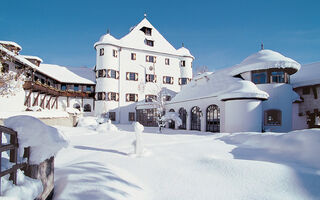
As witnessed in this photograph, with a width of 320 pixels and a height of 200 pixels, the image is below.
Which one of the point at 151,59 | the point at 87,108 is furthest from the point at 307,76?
the point at 87,108

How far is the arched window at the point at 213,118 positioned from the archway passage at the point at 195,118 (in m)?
1.28

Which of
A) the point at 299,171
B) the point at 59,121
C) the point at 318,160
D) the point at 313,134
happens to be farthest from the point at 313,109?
the point at 59,121

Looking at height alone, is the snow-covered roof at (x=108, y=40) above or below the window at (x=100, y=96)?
above

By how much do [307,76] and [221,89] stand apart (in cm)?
1052

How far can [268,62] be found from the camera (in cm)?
1634

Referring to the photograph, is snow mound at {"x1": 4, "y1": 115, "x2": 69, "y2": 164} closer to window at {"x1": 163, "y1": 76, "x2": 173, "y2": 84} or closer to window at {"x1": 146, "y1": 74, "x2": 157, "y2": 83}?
window at {"x1": 146, "y1": 74, "x2": 157, "y2": 83}

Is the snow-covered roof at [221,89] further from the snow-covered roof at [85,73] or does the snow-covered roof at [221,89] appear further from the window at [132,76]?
the snow-covered roof at [85,73]

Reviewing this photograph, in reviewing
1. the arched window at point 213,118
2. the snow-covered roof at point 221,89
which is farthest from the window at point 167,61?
the arched window at point 213,118

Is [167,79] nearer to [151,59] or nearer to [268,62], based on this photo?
[151,59]

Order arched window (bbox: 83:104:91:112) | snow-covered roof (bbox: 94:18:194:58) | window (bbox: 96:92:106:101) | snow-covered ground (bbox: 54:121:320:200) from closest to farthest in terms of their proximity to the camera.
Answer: snow-covered ground (bbox: 54:121:320:200)
window (bbox: 96:92:106:101)
snow-covered roof (bbox: 94:18:194:58)
arched window (bbox: 83:104:91:112)

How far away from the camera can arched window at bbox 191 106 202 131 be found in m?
18.6

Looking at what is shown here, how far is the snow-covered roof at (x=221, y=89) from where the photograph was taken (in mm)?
14230

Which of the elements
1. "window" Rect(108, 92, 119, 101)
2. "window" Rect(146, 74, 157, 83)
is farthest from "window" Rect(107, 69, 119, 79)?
"window" Rect(146, 74, 157, 83)

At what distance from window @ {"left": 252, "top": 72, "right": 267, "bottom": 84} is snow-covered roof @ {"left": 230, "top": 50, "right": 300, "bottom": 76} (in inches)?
26.0
